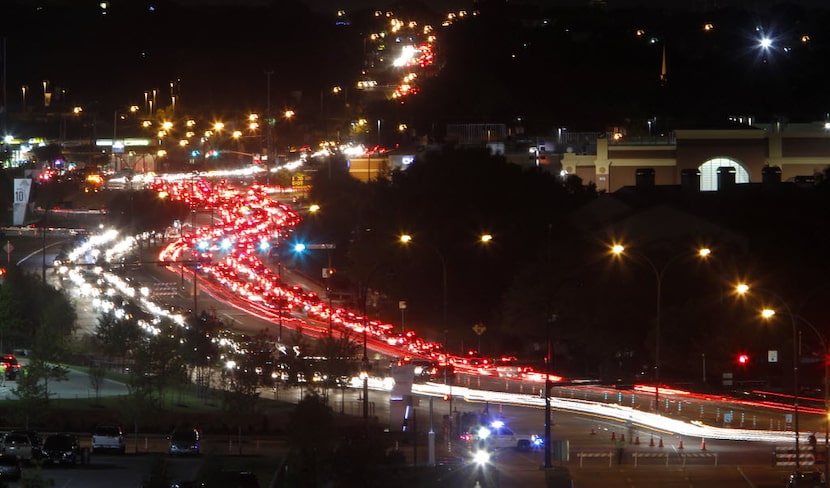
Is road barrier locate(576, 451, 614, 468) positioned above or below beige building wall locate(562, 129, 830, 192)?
below

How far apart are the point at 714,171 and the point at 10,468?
54828 millimetres

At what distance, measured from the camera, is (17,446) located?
3397 cm

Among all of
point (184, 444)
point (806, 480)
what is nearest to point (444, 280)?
point (184, 444)

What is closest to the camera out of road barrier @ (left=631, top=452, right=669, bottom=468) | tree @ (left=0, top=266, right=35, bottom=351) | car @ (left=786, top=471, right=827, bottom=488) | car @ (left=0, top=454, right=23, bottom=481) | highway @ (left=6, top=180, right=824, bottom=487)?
car @ (left=0, top=454, right=23, bottom=481)

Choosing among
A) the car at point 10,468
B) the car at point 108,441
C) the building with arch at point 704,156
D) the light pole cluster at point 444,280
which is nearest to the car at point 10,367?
the car at point 108,441

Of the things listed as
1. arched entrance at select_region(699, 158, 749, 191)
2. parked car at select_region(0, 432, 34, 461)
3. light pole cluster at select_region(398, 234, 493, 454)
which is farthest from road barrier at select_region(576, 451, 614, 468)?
arched entrance at select_region(699, 158, 749, 191)

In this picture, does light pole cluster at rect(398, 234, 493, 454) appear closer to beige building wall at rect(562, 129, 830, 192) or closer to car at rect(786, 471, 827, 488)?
car at rect(786, 471, 827, 488)

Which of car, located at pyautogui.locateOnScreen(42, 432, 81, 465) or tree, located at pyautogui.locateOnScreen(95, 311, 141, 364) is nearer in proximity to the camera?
car, located at pyautogui.locateOnScreen(42, 432, 81, 465)

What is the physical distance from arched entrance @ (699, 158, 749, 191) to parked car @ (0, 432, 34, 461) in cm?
5039

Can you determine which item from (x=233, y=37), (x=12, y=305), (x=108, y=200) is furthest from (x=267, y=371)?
(x=233, y=37)

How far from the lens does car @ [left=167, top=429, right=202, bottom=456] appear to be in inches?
1416

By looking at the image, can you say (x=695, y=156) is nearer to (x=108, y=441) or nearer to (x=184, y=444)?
(x=184, y=444)

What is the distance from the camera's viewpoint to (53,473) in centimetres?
3284

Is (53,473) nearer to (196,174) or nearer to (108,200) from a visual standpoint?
(108,200)
